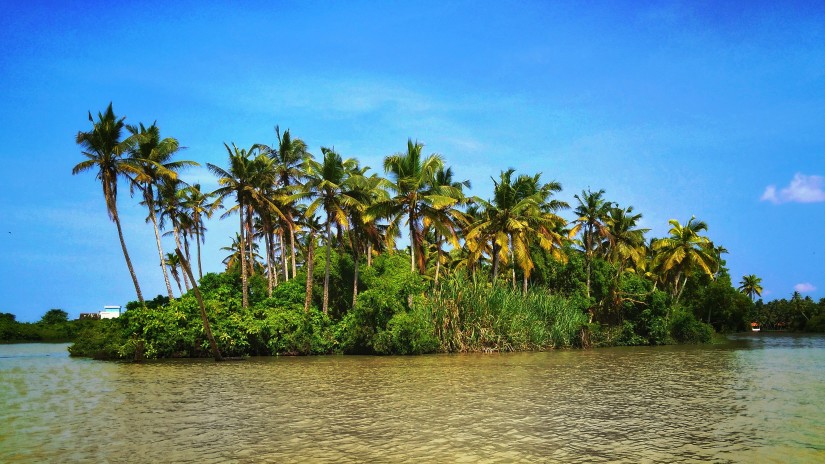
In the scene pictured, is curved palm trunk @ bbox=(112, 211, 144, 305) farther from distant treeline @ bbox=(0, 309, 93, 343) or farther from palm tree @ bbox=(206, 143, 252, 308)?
distant treeline @ bbox=(0, 309, 93, 343)

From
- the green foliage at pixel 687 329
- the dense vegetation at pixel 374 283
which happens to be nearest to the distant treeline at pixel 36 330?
the dense vegetation at pixel 374 283

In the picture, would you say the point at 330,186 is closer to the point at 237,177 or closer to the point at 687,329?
the point at 237,177

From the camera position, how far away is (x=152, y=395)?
16.8 metres

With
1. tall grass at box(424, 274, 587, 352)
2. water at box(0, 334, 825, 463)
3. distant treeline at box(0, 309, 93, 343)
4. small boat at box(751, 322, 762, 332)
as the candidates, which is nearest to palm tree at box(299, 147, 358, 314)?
tall grass at box(424, 274, 587, 352)

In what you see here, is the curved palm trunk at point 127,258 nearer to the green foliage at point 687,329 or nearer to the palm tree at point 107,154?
the palm tree at point 107,154

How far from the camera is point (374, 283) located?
3638 cm

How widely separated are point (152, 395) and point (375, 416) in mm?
7398

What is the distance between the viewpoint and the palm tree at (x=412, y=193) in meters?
34.0

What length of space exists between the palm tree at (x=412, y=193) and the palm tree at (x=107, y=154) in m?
14.4

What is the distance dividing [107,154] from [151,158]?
2.88m

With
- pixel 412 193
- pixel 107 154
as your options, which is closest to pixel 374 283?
pixel 412 193

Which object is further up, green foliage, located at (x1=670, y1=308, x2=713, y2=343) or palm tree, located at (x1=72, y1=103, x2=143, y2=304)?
palm tree, located at (x1=72, y1=103, x2=143, y2=304)

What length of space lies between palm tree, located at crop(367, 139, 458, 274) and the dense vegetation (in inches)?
3.3

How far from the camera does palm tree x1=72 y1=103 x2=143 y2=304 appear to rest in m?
33.4
